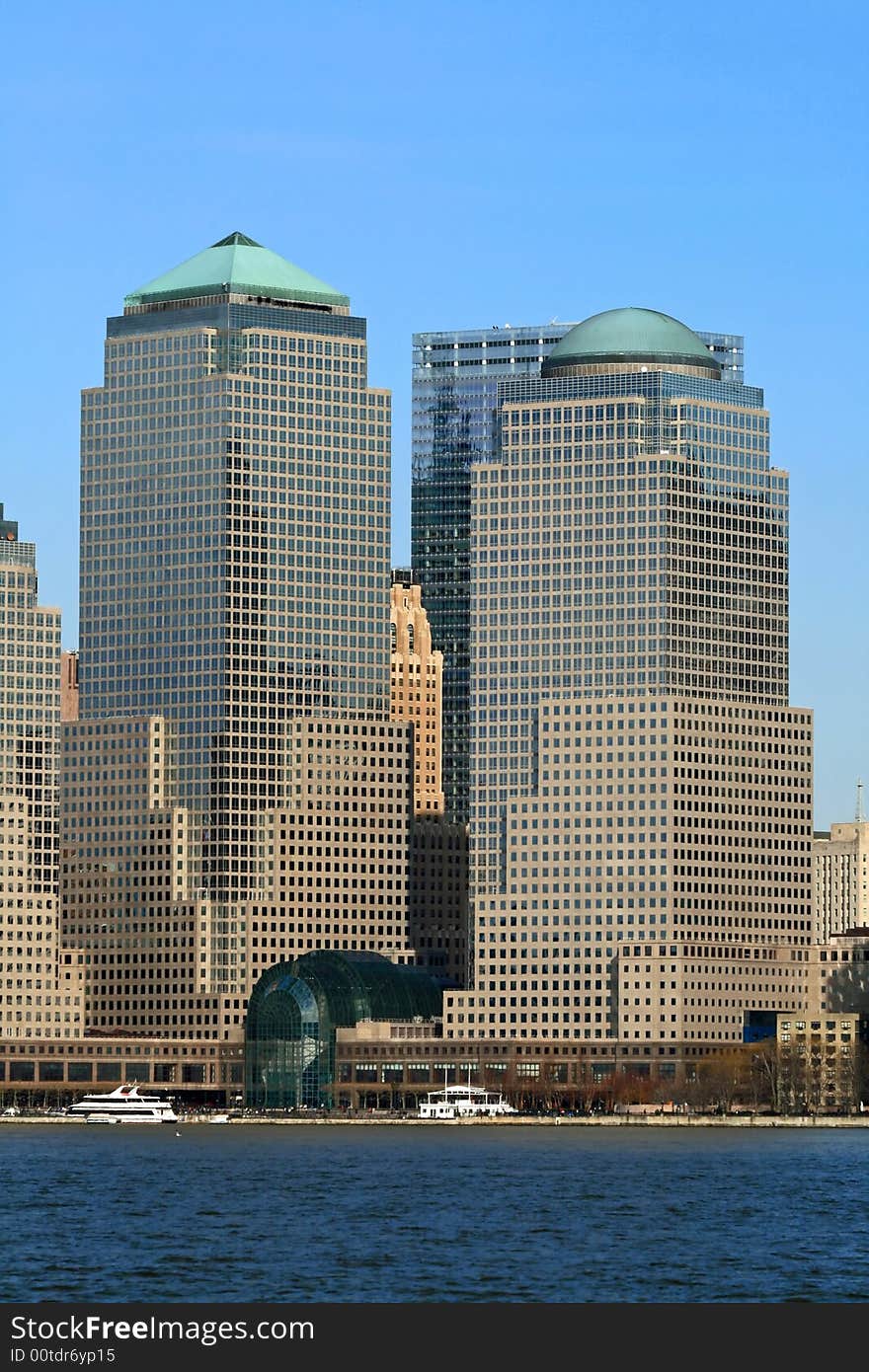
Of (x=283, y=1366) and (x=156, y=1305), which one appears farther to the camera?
(x=156, y=1305)

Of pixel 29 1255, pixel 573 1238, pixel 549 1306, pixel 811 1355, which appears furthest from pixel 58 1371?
pixel 573 1238

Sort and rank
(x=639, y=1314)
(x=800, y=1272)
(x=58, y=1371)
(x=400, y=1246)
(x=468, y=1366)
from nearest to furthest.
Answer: (x=58, y=1371) → (x=468, y=1366) → (x=639, y=1314) → (x=800, y=1272) → (x=400, y=1246)

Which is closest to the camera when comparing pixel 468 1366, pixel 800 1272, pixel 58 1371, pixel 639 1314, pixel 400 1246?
pixel 58 1371

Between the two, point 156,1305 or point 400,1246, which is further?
point 400,1246

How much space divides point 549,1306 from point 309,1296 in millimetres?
11711

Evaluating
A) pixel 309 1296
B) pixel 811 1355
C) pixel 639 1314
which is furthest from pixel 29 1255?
pixel 811 1355

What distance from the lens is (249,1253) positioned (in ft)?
601

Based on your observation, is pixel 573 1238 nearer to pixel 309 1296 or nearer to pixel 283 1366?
pixel 309 1296

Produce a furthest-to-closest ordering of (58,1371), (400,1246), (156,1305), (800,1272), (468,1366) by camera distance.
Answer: (400,1246)
(800,1272)
(156,1305)
(468,1366)
(58,1371)

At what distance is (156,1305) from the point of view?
149 meters

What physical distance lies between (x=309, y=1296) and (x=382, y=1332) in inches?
1380

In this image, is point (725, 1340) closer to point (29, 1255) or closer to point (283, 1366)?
point (283, 1366)

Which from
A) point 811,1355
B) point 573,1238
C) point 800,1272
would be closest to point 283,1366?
point 811,1355

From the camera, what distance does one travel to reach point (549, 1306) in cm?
15212
